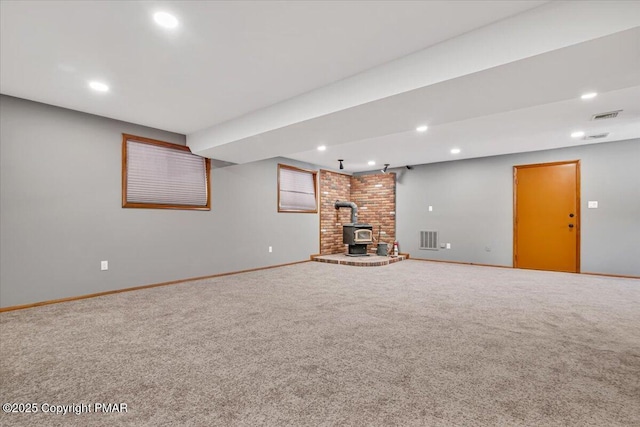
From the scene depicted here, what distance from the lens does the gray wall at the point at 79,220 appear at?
346 centimetres

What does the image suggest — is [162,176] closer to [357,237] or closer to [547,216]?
[357,237]

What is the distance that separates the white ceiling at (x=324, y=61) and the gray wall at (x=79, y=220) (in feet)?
1.25

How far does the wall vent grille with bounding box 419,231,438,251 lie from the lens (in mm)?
7473

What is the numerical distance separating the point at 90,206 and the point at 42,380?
274 centimetres

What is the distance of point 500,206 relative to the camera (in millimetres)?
6605

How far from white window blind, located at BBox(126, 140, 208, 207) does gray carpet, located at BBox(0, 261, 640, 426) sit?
60.0 inches

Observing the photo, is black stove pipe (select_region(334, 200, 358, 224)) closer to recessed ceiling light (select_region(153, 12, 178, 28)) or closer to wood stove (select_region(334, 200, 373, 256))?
wood stove (select_region(334, 200, 373, 256))

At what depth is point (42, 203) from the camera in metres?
3.65

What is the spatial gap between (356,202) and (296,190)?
2385 millimetres

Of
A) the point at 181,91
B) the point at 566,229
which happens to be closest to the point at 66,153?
the point at 181,91

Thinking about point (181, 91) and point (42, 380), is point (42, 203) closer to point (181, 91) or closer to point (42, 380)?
point (181, 91)

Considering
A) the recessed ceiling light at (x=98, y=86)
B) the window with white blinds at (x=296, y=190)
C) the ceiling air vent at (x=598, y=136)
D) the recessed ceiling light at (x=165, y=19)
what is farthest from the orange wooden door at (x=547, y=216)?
the recessed ceiling light at (x=98, y=86)

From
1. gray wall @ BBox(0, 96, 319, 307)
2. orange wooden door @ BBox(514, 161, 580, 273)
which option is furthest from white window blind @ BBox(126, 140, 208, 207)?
orange wooden door @ BBox(514, 161, 580, 273)

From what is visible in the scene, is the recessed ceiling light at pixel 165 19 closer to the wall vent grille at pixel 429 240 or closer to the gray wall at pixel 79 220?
the gray wall at pixel 79 220
